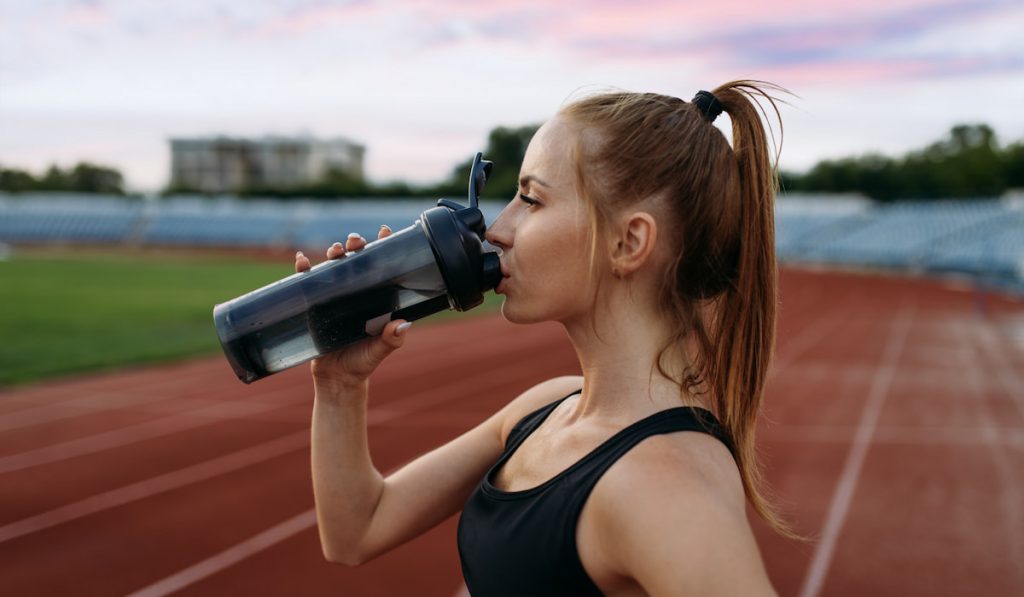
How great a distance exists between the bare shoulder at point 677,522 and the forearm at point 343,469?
627 millimetres

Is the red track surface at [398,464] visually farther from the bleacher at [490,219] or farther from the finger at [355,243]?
the bleacher at [490,219]

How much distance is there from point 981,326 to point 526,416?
1818 centimetres

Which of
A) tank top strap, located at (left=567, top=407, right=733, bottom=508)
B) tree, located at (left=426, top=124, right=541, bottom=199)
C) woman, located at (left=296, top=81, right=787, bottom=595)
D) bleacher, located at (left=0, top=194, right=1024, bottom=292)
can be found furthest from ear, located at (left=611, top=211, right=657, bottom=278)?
bleacher, located at (left=0, top=194, right=1024, bottom=292)

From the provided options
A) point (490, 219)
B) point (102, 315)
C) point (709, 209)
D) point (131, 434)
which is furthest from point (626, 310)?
point (490, 219)

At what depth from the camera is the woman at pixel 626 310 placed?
3.83 feet

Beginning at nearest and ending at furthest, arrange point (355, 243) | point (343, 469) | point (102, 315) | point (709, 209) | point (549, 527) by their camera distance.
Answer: point (549, 527) → point (709, 209) → point (355, 243) → point (343, 469) → point (102, 315)

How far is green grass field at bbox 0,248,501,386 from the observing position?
11.7 meters

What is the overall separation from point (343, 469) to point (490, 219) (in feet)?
89.6

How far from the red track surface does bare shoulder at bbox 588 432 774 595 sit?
390 centimetres

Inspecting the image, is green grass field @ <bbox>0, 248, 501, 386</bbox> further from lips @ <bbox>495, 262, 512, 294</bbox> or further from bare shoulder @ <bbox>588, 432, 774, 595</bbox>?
bare shoulder @ <bbox>588, 432, 774, 595</bbox>

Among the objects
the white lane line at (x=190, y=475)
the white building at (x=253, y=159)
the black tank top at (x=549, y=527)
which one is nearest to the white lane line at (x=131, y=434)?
the white lane line at (x=190, y=475)

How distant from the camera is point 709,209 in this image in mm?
1300

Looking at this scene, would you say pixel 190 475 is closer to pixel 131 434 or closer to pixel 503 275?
pixel 131 434

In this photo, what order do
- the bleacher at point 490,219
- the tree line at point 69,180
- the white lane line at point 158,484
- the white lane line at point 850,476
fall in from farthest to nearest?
the tree line at point 69,180
the bleacher at point 490,219
the white lane line at point 158,484
the white lane line at point 850,476
